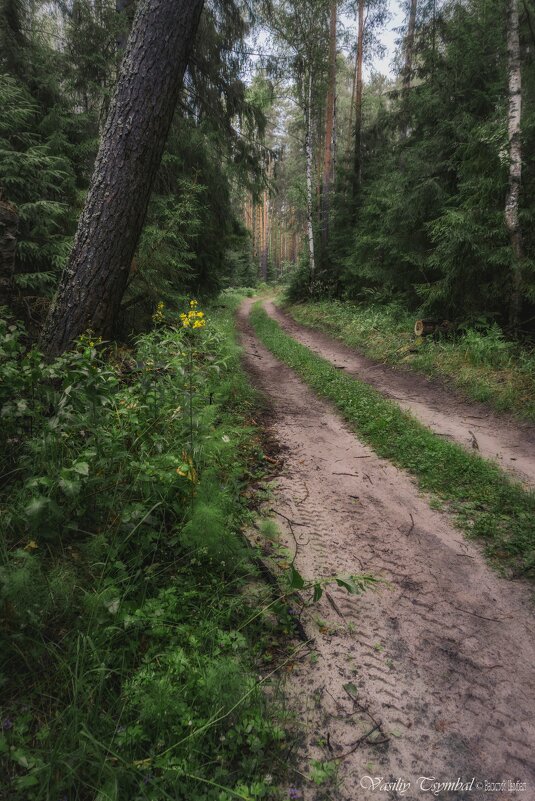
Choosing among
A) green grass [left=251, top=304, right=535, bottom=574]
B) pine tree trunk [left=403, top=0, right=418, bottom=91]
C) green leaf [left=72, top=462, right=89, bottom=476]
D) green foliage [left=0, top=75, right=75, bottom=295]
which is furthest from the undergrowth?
pine tree trunk [left=403, top=0, right=418, bottom=91]

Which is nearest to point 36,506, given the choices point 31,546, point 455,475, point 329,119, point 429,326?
point 31,546

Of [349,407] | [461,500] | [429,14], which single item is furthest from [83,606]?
[429,14]

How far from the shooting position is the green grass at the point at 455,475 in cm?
358

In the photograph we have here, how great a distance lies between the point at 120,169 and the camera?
4.21 meters

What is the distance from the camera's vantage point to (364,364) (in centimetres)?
1095

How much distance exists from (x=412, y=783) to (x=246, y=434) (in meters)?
3.92

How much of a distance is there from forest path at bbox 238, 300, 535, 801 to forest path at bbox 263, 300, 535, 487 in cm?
197

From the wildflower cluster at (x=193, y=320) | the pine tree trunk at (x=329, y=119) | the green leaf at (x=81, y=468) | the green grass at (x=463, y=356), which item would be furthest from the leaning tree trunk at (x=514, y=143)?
the pine tree trunk at (x=329, y=119)

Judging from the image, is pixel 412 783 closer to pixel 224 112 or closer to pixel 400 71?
pixel 224 112

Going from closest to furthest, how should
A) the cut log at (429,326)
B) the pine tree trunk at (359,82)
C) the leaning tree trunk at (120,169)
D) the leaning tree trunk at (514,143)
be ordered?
the leaning tree trunk at (120,169)
the leaning tree trunk at (514,143)
the cut log at (429,326)
the pine tree trunk at (359,82)

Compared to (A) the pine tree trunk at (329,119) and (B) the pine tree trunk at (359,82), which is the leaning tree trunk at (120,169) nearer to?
(B) the pine tree trunk at (359,82)

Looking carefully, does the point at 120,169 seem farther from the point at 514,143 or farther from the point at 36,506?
the point at 514,143

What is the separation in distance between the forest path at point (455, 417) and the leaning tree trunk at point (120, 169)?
5313mm

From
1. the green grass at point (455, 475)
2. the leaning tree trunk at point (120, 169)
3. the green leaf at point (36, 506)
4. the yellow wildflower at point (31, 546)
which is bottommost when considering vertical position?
the green grass at point (455, 475)
